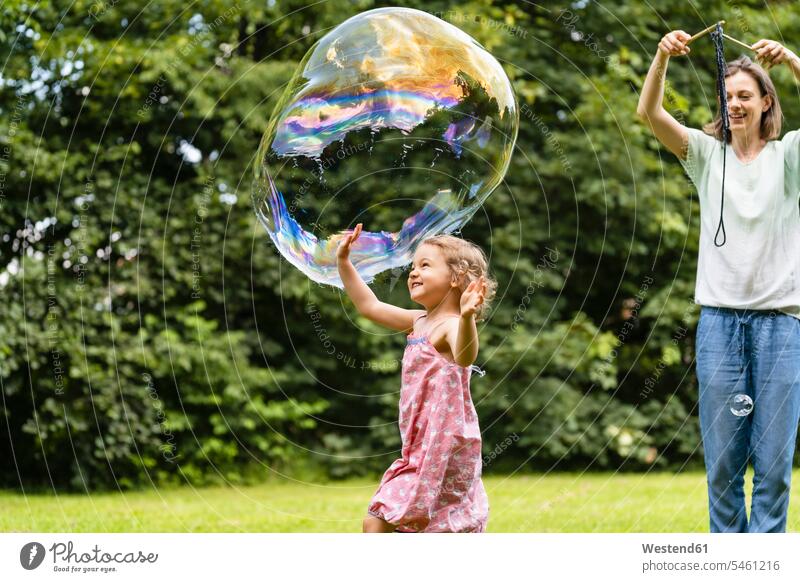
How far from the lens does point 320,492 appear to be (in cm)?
912

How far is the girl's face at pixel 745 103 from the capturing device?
4.20 meters

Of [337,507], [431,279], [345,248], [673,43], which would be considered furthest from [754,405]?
[337,507]

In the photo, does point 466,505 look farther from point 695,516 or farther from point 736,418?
point 695,516

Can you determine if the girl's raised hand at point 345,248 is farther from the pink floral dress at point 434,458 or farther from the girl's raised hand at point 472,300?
the girl's raised hand at point 472,300

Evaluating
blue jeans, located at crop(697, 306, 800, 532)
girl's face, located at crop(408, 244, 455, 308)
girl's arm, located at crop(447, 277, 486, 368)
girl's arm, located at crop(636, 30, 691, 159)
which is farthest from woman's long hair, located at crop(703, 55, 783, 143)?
girl's arm, located at crop(447, 277, 486, 368)

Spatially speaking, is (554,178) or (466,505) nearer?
(466,505)

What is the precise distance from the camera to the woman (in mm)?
3994

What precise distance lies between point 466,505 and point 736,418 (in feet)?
3.43

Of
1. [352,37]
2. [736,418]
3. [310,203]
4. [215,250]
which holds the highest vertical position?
[352,37]

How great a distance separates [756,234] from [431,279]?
122 centimetres

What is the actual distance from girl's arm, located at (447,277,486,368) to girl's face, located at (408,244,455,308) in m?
0.30

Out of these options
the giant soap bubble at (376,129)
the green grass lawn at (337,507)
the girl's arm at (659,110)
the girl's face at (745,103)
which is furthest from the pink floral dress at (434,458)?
the green grass lawn at (337,507)

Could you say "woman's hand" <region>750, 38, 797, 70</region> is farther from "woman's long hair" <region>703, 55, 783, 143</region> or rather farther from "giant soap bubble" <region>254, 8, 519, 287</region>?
"giant soap bubble" <region>254, 8, 519, 287</region>
